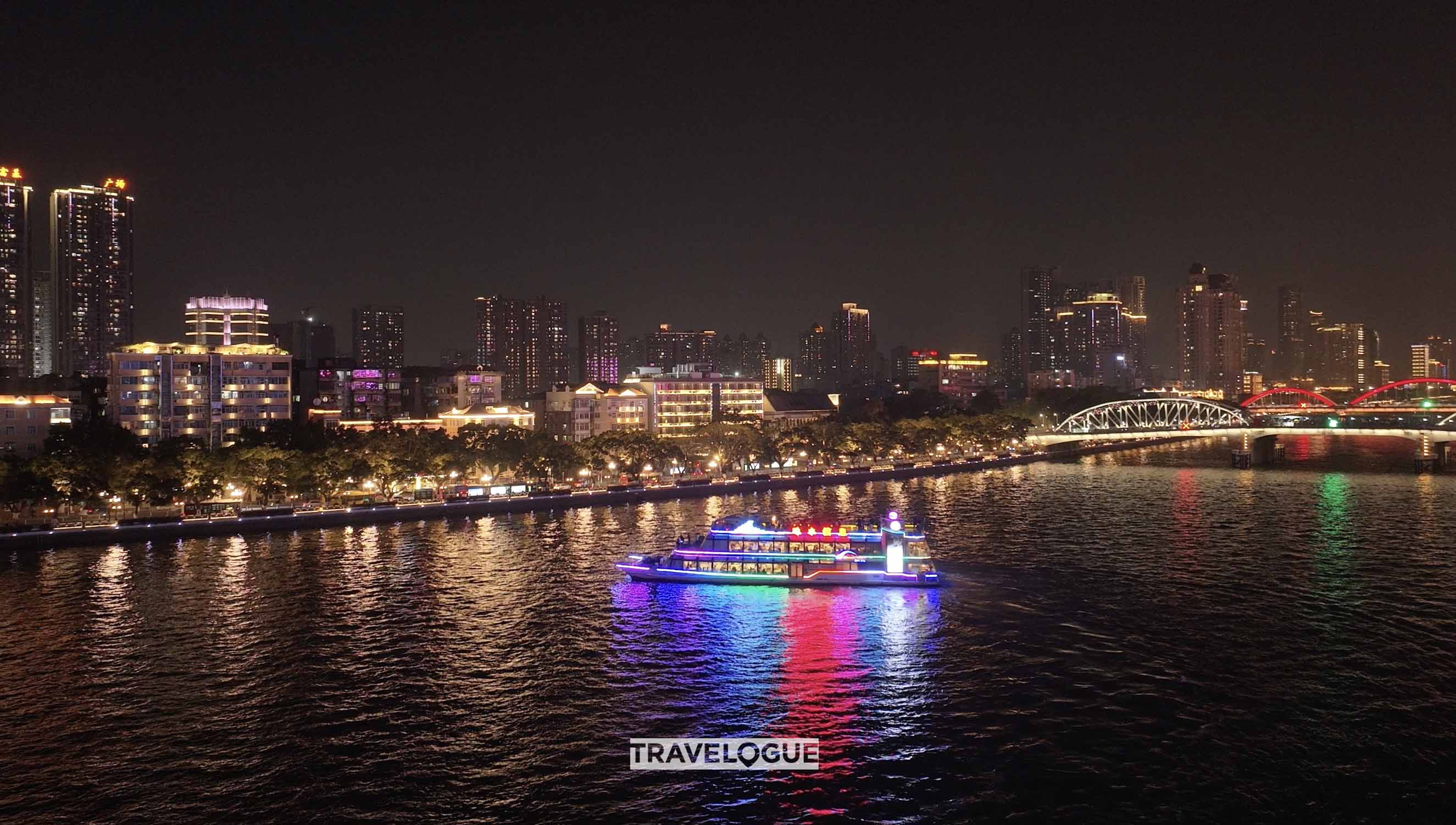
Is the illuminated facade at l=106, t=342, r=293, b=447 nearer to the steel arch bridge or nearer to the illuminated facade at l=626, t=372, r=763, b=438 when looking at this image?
the illuminated facade at l=626, t=372, r=763, b=438

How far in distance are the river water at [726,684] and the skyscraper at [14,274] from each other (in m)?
109

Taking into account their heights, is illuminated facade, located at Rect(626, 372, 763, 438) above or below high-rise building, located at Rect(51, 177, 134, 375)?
below

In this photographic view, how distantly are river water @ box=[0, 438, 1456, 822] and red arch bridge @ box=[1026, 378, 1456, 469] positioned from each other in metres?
52.6

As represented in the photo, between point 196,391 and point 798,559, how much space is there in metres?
54.2

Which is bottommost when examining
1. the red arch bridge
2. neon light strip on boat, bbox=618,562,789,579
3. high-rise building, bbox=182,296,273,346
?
neon light strip on boat, bbox=618,562,789,579

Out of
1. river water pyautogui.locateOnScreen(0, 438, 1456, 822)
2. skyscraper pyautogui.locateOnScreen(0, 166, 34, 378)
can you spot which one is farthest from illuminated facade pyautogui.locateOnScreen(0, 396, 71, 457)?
skyscraper pyautogui.locateOnScreen(0, 166, 34, 378)

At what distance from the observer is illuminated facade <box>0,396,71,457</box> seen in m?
62.2

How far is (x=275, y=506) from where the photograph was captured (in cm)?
5562

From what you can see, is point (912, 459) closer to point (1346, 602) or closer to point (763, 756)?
point (1346, 602)

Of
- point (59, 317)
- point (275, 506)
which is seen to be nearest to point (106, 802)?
point (275, 506)

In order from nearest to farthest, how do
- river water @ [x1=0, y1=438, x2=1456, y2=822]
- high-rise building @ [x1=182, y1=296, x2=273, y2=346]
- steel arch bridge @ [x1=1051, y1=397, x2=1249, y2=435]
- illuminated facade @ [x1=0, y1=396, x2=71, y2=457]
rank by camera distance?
river water @ [x1=0, y1=438, x2=1456, y2=822], illuminated facade @ [x1=0, y1=396, x2=71, y2=457], high-rise building @ [x1=182, y1=296, x2=273, y2=346], steel arch bridge @ [x1=1051, y1=397, x2=1249, y2=435]

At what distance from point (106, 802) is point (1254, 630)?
30168 mm

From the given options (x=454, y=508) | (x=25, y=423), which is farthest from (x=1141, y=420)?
(x=25, y=423)

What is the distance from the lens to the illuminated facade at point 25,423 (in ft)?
204
